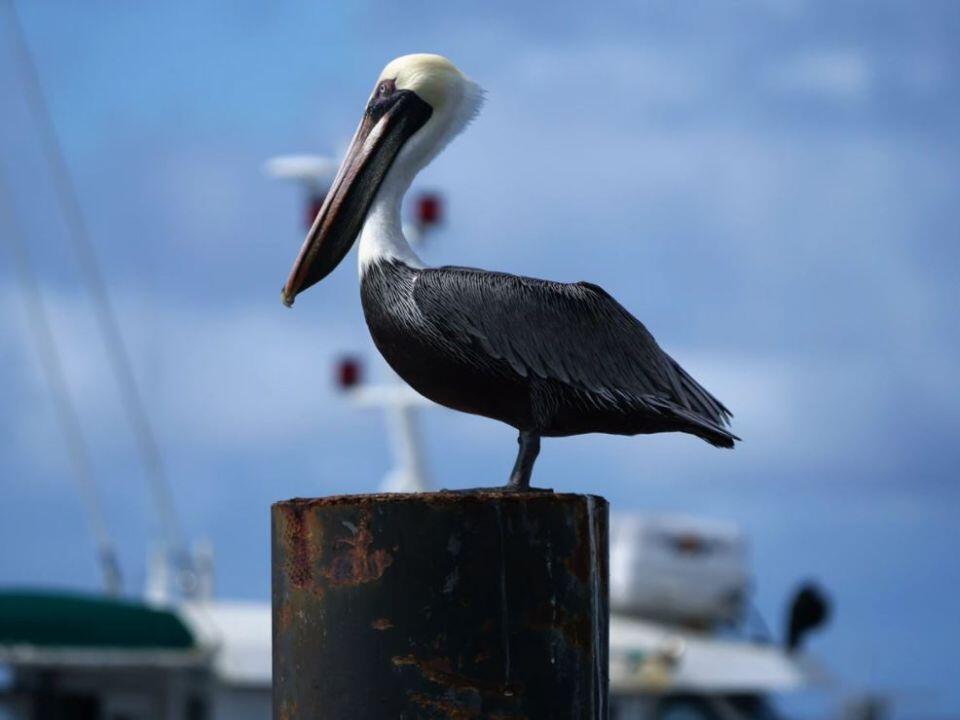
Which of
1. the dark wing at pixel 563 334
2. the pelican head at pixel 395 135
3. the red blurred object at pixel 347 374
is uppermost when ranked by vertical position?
the red blurred object at pixel 347 374

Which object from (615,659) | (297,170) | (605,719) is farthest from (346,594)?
(615,659)

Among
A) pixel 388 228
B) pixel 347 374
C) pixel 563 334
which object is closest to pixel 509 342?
pixel 563 334

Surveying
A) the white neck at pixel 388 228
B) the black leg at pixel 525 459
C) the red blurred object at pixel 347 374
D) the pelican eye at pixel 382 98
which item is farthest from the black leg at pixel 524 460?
the red blurred object at pixel 347 374

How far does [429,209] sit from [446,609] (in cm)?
1362

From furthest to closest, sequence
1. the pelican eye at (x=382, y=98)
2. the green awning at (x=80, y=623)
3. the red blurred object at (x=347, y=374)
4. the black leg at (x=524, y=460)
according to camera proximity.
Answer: the red blurred object at (x=347, y=374) → the green awning at (x=80, y=623) → the pelican eye at (x=382, y=98) → the black leg at (x=524, y=460)

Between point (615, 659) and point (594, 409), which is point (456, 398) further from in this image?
point (615, 659)

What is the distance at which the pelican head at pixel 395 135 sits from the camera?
5.39 meters

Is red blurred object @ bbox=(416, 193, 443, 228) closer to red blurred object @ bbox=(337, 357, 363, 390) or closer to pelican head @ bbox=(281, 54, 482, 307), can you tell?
red blurred object @ bbox=(337, 357, 363, 390)

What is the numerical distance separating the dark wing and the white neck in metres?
0.15

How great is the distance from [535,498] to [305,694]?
2.33 ft

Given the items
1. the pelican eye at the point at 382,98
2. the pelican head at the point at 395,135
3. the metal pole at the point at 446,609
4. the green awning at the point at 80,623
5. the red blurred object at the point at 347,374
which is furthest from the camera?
the red blurred object at the point at 347,374

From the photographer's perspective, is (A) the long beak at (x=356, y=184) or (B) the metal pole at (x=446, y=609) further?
(A) the long beak at (x=356, y=184)

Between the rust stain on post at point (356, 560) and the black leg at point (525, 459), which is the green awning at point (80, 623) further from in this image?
the rust stain on post at point (356, 560)

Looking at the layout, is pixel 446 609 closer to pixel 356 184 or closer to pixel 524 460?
pixel 524 460
